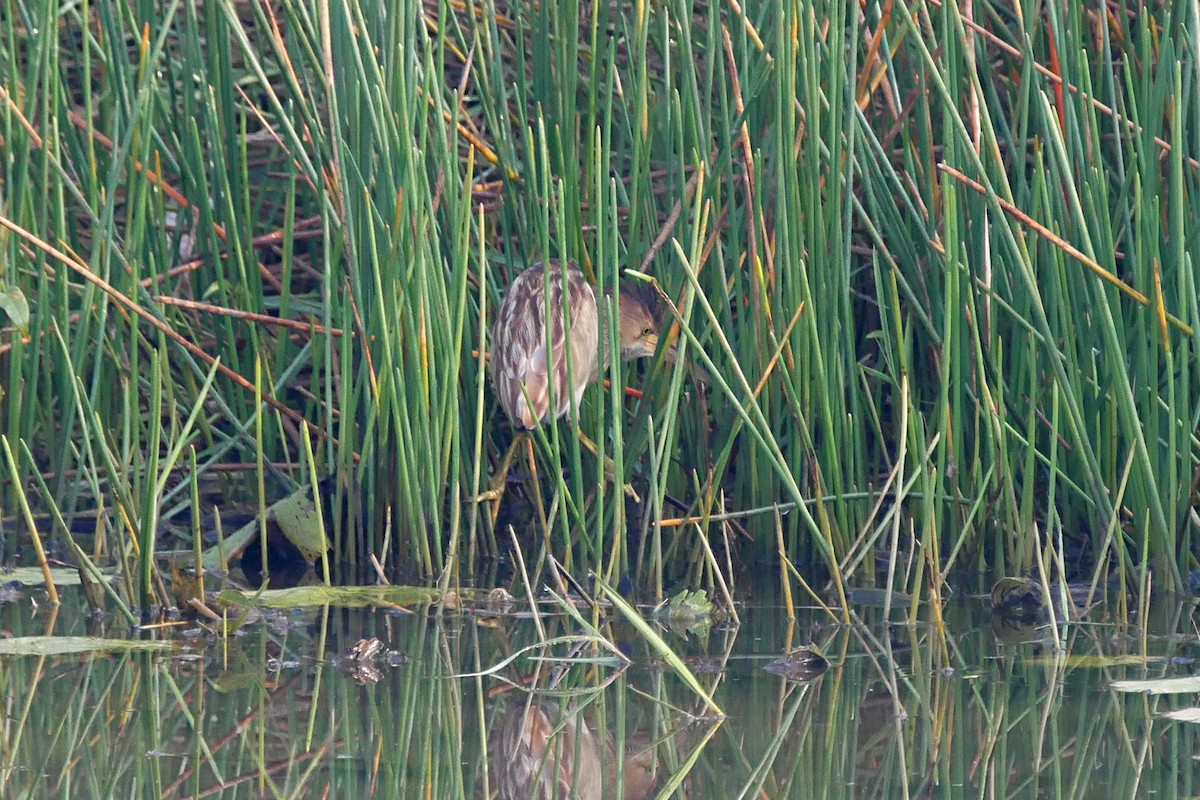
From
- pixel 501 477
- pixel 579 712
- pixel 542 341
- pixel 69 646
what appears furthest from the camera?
pixel 542 341

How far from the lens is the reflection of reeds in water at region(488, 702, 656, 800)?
6.72ft

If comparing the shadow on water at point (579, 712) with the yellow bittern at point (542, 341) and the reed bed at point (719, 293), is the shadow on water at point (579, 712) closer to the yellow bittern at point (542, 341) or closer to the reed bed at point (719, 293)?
the reed bed at point (719, 293)

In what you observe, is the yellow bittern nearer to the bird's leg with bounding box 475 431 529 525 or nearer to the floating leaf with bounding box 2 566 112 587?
the bird's leg with bounding box 475 431 529 525

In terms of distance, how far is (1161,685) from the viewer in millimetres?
2432

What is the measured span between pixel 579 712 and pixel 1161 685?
34.5 inches

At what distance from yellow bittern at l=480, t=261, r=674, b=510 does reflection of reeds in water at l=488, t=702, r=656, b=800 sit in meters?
1.06

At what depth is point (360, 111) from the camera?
3193 millimetres

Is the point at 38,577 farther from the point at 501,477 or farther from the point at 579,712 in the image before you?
the point at 579,712

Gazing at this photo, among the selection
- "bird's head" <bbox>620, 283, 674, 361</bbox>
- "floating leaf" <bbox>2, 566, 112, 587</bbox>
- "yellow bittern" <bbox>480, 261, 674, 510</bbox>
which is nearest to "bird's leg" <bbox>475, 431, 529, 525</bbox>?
"yellow bittern" <bbox>480, 261, 674, 510</bbox>

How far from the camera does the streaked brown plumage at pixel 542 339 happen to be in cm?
352

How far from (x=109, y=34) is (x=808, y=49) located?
1.49 metres

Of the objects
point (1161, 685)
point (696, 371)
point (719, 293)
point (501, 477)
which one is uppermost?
point (719, 293)

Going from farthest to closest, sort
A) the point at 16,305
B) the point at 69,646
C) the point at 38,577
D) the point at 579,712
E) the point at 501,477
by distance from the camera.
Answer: the point at 501,477 < the point at 16,305 < the point at 38,577 < the point at 69,646 < the point at 579,712

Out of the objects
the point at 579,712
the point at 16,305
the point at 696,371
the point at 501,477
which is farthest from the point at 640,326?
the point at 579,712
